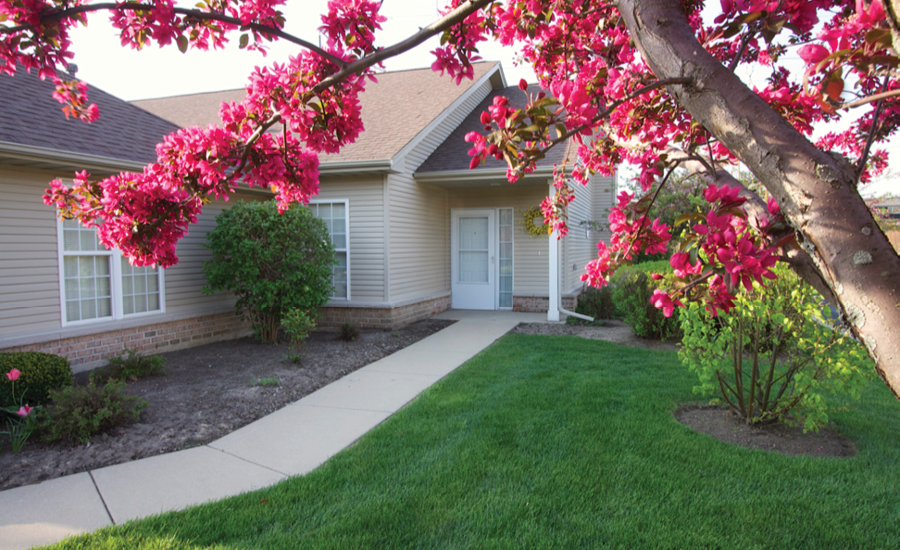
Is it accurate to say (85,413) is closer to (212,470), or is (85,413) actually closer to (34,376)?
(34,376)

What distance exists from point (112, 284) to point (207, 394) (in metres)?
2.77

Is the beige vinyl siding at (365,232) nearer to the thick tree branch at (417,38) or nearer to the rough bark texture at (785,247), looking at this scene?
the thick tree branch at (417,38)

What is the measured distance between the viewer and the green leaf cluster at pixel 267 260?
7.73 m

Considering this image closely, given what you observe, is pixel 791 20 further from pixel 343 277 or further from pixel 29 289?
pixel 343 277

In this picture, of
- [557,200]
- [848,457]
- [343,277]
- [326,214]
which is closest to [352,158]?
[326,214]

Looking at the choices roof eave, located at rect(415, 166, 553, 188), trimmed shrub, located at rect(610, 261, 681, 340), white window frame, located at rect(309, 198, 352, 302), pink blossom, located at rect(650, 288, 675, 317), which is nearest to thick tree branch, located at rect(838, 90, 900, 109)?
pink blossom, located at rect(650, 288, 675, 317)

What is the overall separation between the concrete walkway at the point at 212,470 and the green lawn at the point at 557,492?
9.7 inches

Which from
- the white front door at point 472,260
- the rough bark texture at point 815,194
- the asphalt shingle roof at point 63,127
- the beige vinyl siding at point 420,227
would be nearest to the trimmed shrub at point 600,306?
the white front door at point 472,260

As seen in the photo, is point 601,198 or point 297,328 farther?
point 601,198

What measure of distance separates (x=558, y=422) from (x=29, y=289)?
20.1 feet

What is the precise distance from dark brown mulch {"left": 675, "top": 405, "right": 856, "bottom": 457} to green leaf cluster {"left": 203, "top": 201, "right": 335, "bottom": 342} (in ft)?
18.4

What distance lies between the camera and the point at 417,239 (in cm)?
1048

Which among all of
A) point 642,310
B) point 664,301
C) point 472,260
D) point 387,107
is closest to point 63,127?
point 387,107

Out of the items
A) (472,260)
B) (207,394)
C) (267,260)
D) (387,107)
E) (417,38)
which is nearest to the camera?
(417,38)
